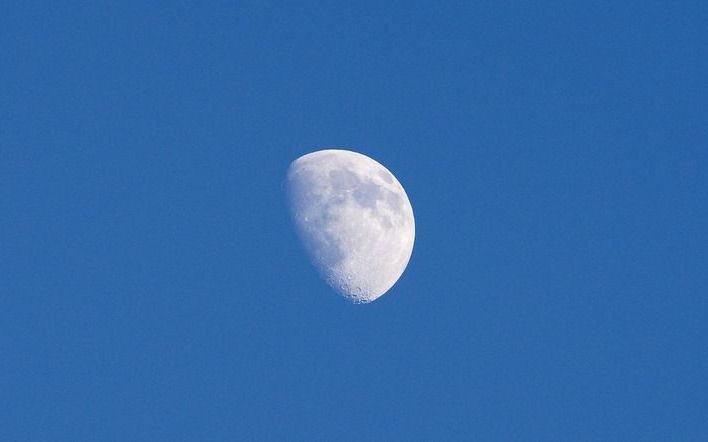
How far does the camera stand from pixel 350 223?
39.6m

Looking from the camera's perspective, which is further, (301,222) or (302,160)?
(302,160)

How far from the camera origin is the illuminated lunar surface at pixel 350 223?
3969 cm

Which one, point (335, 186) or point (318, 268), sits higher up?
point (335, 186)

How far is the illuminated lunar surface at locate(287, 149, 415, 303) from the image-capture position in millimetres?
Result: 39688

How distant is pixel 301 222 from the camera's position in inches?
1576

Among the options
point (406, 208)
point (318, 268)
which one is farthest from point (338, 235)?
point (406, 208)

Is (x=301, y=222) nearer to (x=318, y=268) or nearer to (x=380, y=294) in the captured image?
(x=318, y=268)

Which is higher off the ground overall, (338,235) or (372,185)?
(372,185)

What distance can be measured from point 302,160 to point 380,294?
604cm

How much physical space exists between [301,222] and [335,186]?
71.9 inches

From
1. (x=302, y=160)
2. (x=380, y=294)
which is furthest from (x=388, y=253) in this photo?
(x=302, y=160)

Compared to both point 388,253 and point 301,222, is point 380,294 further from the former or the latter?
point 301,222

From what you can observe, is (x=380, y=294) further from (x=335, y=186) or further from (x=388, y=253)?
(x=335, y=186)

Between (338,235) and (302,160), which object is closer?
(338,235)
